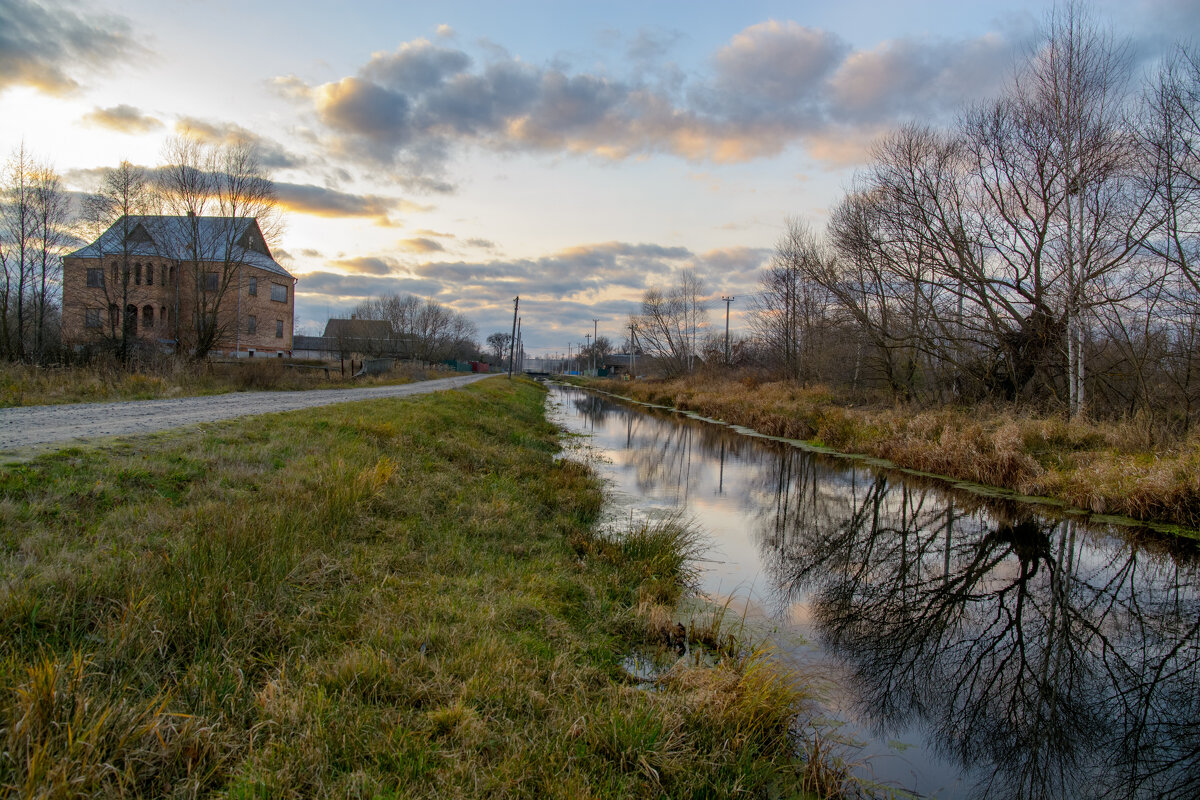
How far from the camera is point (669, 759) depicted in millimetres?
3174

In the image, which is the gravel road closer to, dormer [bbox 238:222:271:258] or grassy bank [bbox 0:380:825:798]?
grassy bank [bbox 0:380:825:798]

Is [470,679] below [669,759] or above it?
above

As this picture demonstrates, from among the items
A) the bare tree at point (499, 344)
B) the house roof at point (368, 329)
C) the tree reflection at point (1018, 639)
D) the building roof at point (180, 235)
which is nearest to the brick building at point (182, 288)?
the building roof at point (180, 235)

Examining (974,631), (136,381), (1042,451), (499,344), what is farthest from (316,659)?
(499,344)

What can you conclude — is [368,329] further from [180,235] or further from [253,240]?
[180,235]

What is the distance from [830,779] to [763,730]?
445mm

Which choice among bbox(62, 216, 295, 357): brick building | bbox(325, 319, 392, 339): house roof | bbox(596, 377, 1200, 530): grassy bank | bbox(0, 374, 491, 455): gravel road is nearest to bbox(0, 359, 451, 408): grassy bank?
bbox(0, 374, 491, 455): gravel road

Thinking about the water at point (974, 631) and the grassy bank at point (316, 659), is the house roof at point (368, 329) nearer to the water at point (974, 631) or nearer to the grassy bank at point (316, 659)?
the water at point (974, 631)

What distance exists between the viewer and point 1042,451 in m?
12.1

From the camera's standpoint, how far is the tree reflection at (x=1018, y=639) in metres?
3.97

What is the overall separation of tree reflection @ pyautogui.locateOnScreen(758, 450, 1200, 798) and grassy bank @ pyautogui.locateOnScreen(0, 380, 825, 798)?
1.52 m

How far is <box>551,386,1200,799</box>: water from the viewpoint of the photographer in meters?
3.92

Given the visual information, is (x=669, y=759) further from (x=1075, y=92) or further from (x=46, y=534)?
(x=1075, y=92)

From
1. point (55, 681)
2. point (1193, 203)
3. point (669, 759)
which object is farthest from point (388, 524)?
point (1193, 203)
